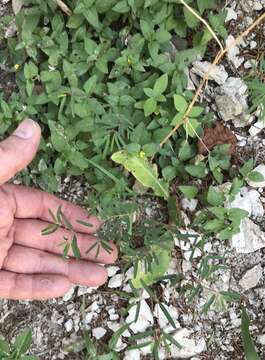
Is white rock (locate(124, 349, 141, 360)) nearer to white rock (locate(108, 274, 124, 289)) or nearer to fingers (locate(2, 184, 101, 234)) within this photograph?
white rock (locate(108, 274, 124, 289))

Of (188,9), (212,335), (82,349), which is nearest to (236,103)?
(188,9)

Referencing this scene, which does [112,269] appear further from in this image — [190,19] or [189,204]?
[190,19]

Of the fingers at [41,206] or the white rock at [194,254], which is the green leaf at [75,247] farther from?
the white rock at [194,254]

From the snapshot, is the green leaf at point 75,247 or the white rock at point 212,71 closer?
the green leaf at point 75,247

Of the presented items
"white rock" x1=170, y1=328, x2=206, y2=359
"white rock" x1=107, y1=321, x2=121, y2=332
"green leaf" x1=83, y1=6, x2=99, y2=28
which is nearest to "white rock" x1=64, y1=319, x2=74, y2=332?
"white rock" x1=107, y1=321, x2=121, y2=332

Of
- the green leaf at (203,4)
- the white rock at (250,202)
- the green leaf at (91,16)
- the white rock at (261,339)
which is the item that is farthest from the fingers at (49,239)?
the green leaf at (203,4)

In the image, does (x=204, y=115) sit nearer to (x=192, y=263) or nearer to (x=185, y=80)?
(x=185, y=80)

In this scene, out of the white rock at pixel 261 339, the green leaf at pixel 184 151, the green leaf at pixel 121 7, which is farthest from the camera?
the white rock at pixel 261 339
